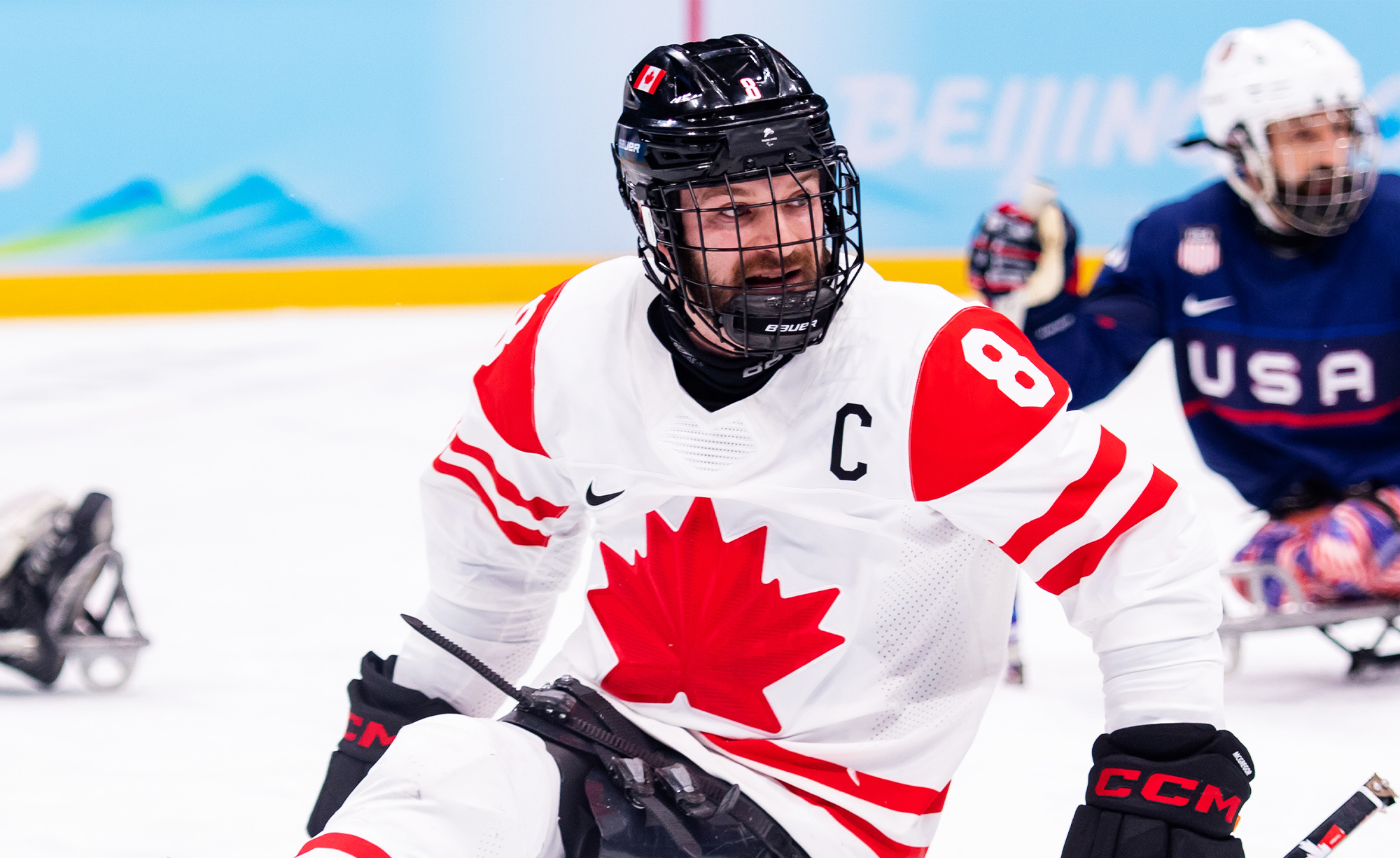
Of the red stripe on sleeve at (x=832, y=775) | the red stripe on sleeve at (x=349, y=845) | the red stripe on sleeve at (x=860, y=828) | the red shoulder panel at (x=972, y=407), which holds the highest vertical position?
the red shoulder panel at (x=972, y=407)

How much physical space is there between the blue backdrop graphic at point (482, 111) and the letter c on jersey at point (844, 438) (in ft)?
19.9

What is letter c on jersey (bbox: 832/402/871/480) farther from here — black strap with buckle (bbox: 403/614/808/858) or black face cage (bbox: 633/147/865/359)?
black strap with buckle (bbox: 403/614/808/858)

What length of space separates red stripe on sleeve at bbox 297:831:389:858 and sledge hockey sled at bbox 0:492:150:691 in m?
1.39

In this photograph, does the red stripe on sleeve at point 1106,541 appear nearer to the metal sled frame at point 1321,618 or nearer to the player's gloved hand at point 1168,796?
the player's gloved hand at point 1168,796

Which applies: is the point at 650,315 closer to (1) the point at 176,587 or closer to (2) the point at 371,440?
(1) the point at 176,587

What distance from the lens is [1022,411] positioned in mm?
1209

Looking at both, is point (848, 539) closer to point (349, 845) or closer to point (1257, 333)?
point (349, 845)

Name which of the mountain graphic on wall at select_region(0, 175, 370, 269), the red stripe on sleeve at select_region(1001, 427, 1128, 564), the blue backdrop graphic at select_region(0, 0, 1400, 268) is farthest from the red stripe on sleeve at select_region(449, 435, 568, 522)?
the mountain graphic on wall at select_region(0, 175, 370, 269)

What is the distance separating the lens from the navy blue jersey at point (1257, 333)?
7.91ft

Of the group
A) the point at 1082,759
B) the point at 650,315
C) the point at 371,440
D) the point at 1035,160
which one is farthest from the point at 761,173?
the point at 1035,160

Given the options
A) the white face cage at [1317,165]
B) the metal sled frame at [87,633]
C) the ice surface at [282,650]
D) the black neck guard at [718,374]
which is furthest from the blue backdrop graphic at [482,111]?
the black neck guard at [718,374]

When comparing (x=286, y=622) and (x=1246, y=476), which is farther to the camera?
(x=286, y=622)

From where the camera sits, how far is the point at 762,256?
1.28 m

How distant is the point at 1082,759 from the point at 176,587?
194 centimetres
